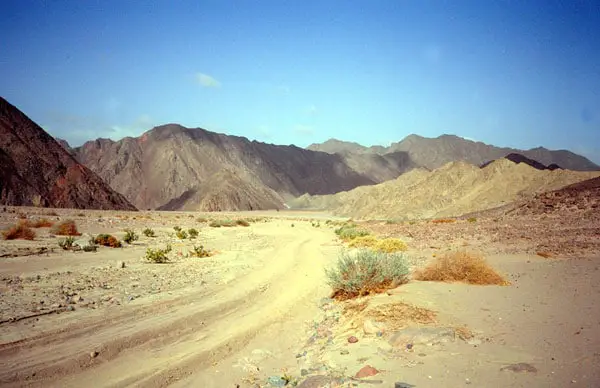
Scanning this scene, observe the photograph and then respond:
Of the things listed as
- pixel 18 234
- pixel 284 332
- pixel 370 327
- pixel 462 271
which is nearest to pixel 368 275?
pixel 284 332

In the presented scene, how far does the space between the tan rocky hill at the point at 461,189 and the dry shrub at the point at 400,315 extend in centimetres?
4556

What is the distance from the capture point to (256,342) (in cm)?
757

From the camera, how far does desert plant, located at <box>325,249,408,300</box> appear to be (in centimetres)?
908

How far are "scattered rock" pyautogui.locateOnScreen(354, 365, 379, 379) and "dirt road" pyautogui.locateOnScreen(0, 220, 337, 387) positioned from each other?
2.04 m

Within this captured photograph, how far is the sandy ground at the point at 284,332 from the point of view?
4840mm

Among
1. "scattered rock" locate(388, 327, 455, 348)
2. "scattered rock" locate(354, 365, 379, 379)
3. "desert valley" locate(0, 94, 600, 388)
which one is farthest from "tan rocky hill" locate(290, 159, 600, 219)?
"scattered rock" locate(354, 365, 379, 379)

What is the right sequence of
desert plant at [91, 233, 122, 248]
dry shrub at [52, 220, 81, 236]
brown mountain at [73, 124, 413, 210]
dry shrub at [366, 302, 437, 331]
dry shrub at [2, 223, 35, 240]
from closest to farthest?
dry shrub at [366, 302, 437, 331] < dry shrub at [2, 223, 35, 240] < desert plant at [91, 233, 122, 248] < dry shrub at [52, 220, 81, 236] < brown mountain at [73, 124, 413, 210]

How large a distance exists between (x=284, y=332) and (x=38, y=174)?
203 ft

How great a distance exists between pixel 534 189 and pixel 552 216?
2217 cm

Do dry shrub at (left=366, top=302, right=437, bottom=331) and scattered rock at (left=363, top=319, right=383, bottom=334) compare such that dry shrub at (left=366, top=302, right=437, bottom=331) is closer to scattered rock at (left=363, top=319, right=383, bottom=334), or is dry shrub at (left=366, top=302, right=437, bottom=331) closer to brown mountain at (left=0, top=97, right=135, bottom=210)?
scattered rock at (left=363, top=319, right=383, bottom=334)

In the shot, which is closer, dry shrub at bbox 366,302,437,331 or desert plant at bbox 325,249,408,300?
dry shrub at bbox 366,302,437,331

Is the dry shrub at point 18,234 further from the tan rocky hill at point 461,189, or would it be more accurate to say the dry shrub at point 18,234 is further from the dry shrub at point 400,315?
the tan rocky hill at point 461,189

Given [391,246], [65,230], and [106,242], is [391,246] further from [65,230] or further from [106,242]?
[65,230]

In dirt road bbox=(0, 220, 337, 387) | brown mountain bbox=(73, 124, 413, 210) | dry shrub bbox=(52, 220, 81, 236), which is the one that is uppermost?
brown mountain bbox=(73, 124, 413, 210)
